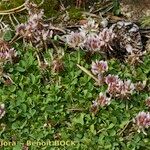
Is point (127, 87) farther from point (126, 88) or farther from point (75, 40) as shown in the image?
point (75, 40)

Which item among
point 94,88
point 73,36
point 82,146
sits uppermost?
point 73,36

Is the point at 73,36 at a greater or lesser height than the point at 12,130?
greater

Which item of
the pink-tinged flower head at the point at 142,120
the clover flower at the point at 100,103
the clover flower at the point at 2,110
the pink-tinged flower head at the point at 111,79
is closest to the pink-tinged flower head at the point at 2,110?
the clover flower at the point at 2,110

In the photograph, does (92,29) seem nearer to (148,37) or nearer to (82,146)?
(148,37)

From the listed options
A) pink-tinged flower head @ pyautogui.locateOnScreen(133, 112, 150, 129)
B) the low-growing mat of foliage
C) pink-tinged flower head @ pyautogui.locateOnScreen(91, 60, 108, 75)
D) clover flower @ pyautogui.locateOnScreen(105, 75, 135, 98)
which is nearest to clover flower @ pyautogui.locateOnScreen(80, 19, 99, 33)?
the low-growing mat of foliage

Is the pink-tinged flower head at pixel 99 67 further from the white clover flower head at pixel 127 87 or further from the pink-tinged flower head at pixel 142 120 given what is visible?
the pink-tinged flower head at pixel 142 120

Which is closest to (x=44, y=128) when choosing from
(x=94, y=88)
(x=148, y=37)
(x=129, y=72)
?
(x=94, y=88)

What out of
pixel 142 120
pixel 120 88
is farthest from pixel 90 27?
pixel 142 120
